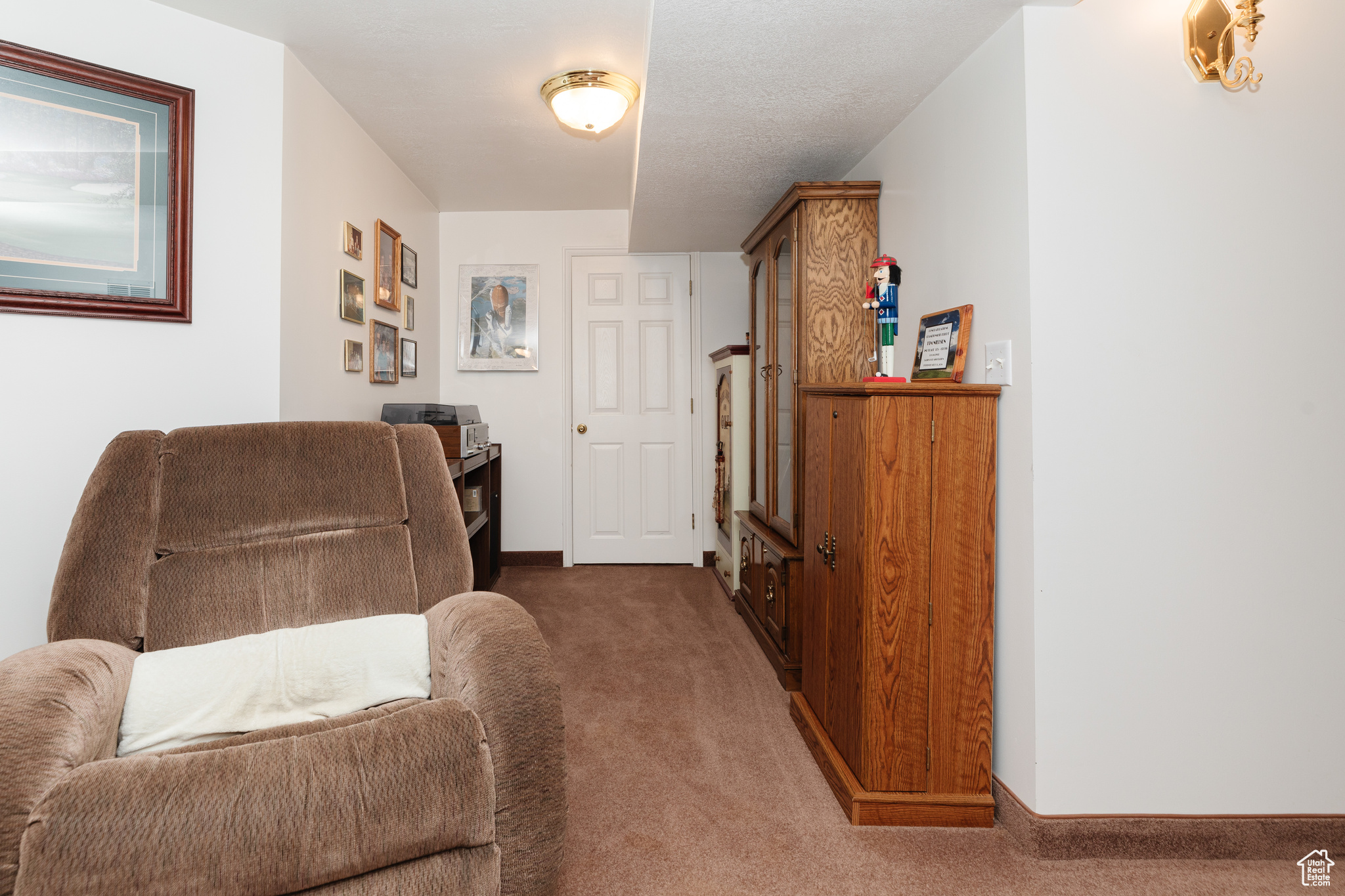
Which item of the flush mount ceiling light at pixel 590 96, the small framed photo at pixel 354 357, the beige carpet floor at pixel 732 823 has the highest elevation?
the flush mount ceiling light at pixel 590 96

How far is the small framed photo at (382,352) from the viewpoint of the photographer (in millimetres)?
3074

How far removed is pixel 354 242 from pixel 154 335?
966 millimetres

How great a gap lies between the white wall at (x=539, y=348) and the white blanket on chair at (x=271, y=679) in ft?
9.55

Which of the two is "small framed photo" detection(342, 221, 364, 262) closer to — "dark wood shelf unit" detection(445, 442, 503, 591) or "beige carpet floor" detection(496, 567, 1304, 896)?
"dark wood shelf unit" detection(445, 442, 503, 591)

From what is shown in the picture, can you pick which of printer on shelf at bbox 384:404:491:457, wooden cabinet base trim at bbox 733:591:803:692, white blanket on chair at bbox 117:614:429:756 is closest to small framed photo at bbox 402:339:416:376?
printer on shelf at bbox 384:404:491:457

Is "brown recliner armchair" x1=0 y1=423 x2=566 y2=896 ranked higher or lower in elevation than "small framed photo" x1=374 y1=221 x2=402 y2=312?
lower

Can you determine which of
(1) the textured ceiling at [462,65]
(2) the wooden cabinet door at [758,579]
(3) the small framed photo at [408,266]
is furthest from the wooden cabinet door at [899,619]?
(3) the small framed photo at [408,266]

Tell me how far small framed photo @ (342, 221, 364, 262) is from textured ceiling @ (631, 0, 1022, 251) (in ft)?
4.03

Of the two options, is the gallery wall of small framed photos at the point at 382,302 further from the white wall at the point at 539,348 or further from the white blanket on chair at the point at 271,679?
the white blanket on chair at the point at 271,679

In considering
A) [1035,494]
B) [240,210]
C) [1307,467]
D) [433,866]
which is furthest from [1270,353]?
[240,210]

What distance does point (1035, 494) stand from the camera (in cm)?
158

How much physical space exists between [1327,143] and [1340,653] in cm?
121

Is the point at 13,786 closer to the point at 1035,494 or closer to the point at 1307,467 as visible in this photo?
the point at 1035,494

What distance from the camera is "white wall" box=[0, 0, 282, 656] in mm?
1855
